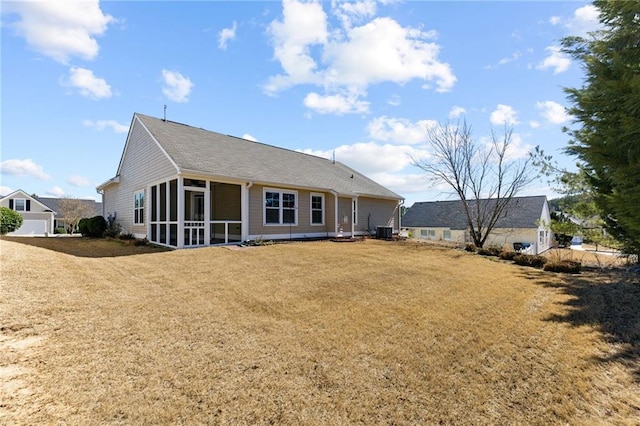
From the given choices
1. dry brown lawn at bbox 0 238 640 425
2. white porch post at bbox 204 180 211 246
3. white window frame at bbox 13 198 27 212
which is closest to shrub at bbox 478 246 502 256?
dry brown lawn at bbox 0 238 640 425

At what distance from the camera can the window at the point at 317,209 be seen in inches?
656

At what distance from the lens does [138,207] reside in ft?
49.4

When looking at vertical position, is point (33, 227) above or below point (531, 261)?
above

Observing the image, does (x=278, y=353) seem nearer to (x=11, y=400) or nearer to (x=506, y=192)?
(x=11, y=400)

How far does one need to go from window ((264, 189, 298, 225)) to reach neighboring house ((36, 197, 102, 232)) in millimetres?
35168

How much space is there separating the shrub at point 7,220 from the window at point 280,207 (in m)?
17.2

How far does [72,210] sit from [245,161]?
111ft

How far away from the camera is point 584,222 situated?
1062cm

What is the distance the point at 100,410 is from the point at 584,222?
13.7 meters

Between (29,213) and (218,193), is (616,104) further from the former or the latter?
(29,213)

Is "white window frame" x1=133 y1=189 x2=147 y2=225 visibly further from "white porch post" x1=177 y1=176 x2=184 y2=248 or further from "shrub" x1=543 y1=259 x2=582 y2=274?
"shrub" x1=543 y1=259 x2=582 y2=274

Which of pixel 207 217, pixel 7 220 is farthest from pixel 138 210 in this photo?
pixel 7 220

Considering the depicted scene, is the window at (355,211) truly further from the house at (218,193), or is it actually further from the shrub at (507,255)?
the shrub at (507,255)

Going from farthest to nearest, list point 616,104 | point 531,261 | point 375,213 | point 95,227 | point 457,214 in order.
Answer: point 457,214 → point 375,213 → point 95,227 → point 531,261 → point 616,104
